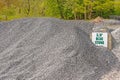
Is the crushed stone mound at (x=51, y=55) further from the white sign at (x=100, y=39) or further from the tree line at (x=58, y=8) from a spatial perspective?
the tree line at (x=58, y=8)

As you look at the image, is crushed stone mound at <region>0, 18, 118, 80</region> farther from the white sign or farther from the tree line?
the tree line

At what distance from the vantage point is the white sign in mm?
11873

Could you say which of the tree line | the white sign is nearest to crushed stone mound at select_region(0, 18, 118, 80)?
the white sign

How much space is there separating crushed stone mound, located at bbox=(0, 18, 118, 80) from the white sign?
73 cm

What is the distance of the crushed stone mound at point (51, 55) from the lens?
29.4 ft

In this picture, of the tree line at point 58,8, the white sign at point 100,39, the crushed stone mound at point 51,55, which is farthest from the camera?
the tree line at point 58,8

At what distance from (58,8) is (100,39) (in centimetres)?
1241

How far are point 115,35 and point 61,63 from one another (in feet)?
18.9

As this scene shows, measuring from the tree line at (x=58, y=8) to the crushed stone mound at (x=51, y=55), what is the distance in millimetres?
9911

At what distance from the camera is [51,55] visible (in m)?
10.1

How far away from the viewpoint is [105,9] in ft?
79.4

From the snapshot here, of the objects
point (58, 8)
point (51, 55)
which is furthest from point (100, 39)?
point (58, 8)

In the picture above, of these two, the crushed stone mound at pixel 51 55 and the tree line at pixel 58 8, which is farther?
the tree line at pixel 58 8

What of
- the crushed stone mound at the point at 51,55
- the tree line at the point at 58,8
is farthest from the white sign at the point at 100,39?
the tree line at the point at 58,8
